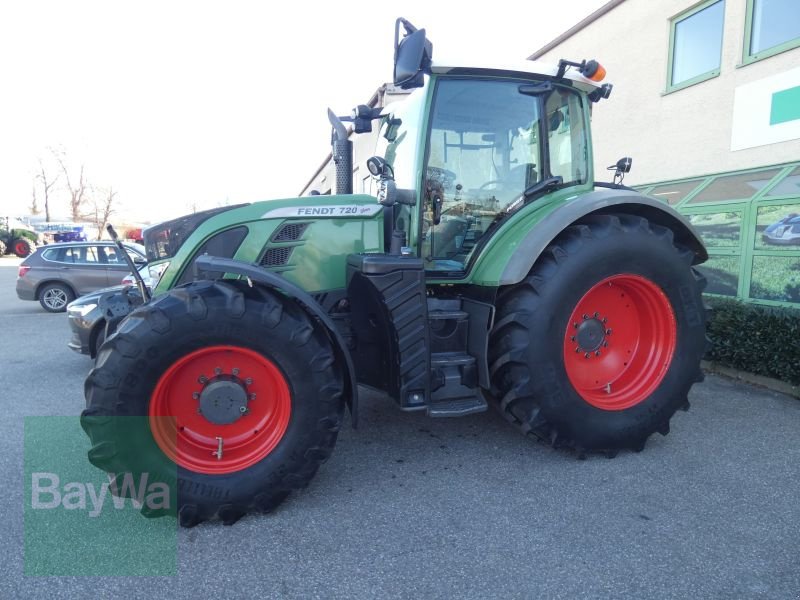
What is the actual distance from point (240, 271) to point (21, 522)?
1651mm

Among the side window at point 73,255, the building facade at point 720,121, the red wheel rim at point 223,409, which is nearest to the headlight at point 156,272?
the red wheel rim at point 223,409

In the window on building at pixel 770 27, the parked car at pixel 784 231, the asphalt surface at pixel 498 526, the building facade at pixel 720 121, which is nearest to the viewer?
the asphalt surface at pixel 498 526

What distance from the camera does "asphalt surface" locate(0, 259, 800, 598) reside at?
6.96 feet

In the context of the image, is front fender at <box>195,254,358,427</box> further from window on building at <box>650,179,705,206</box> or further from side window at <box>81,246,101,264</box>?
side window at <box>81,246,101,264</box>

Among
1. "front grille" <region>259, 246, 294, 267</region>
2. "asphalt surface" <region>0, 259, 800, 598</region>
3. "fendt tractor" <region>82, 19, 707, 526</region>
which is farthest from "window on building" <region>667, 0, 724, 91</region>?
"front grille" <region>259, 246, 294, 267</region>

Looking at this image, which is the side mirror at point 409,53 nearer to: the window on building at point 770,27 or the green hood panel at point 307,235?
the green hood panel at point 307,235

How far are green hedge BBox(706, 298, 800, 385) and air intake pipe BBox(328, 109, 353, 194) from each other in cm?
391

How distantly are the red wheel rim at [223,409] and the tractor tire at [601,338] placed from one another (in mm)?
1337

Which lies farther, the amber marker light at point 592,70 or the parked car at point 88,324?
the parked car at point 88,324

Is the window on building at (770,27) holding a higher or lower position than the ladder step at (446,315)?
higher

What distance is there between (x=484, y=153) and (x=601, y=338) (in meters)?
1.45

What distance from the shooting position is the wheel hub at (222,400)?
2.57 m

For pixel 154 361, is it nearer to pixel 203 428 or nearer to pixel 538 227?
pixel 203 428

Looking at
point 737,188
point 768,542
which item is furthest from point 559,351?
point 737,188
